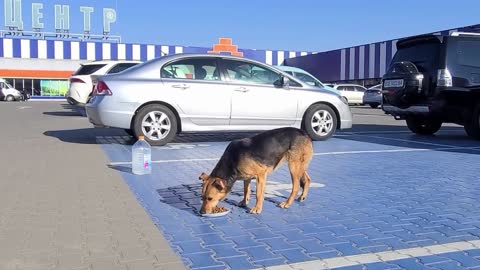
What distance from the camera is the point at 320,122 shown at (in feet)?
33.3

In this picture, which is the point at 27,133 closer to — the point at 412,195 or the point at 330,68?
the point at 412,195

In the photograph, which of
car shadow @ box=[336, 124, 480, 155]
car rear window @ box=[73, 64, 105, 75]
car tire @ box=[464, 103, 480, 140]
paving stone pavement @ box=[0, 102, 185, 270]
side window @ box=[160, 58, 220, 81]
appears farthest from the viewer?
car rear window @ box=[73, 64, 105, 75]

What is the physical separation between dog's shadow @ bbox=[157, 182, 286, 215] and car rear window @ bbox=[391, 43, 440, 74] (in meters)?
6.19

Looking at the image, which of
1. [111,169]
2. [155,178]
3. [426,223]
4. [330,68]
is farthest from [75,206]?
[330,68]

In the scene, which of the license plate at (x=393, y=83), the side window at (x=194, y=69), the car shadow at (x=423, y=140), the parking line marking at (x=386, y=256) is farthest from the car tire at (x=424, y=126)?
the parking line marking at (x=386, y=256)

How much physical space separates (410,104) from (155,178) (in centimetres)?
649

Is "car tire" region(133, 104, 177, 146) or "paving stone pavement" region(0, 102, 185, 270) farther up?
"car tire" region(133, 104, 177, 146)

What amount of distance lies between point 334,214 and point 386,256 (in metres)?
1.14

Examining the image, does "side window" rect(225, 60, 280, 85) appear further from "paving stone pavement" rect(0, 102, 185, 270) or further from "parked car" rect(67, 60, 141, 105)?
"parked car" rect(67, 60, 141, 105)

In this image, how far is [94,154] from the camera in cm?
849

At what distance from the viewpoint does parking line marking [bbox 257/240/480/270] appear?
3.44m

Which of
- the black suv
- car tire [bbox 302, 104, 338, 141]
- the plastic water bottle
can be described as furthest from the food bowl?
the black suv

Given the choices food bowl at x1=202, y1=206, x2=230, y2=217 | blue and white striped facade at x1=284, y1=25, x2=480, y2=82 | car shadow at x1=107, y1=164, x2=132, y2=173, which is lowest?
food bowl at x1=202, y1=206, x2=230, y2=217

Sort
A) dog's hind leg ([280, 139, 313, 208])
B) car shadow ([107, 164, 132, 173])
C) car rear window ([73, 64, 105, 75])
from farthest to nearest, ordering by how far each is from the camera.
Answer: car rear window ([73, 64, 105, 75]), car shadow ([107, 164, 132, 173]), dog's hind leg ([280, 139, 313, 208])
